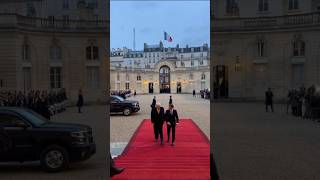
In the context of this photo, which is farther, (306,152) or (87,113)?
(306,152)

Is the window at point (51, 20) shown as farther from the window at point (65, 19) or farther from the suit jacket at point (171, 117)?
the suit jacket at point (171, 117)

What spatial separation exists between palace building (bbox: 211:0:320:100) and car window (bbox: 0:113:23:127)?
17.5 feet

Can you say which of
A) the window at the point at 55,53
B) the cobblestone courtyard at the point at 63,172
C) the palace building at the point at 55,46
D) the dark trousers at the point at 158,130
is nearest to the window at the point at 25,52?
the palace building at the point at 55,46

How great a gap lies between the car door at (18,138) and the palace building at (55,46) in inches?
150

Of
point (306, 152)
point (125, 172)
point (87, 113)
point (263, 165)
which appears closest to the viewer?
point (87, 113)

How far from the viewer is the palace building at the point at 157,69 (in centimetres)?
590

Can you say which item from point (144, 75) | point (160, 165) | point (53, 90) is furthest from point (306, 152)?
point (53, 90)

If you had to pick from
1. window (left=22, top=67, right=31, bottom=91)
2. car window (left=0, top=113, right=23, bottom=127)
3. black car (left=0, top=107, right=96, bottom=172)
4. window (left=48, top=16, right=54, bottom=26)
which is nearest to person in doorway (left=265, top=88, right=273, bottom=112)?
window (left=48, top=16, right=54, bottom=26)

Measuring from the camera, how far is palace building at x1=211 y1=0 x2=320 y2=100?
5.27 meters

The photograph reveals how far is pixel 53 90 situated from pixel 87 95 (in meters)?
0.78

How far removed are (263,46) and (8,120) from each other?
5.80 m

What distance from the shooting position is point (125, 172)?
28.4ft

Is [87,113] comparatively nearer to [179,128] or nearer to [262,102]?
[262,102]

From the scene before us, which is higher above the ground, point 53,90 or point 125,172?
A: point 53,90
